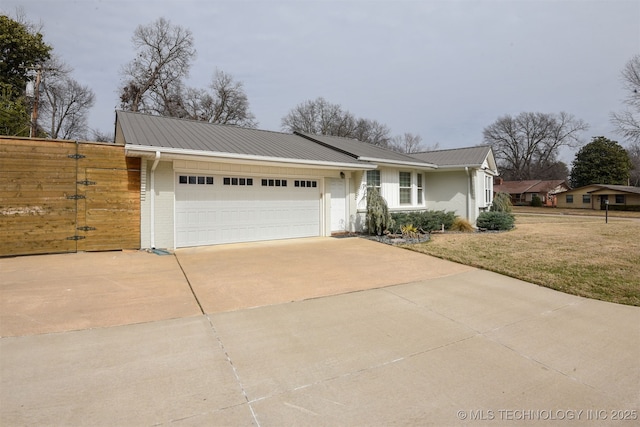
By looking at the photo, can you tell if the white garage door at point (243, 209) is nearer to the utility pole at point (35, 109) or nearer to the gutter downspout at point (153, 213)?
the gutter downspout at point (153, 213)

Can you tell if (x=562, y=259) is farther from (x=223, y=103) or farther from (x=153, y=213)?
(x=223, y=103)

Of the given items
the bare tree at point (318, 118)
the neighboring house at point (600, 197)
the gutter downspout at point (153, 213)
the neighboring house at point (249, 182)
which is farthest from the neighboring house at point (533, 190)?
the gutter downspout at point (153, 213)

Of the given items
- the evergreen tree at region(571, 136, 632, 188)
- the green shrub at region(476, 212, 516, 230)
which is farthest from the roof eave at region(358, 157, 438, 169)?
the evergreen tree at region(571, 136, 632, 188)

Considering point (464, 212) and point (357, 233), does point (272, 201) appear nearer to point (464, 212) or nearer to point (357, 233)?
point (357, 233)

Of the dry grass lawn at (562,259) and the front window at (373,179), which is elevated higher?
the front window at (373,179)

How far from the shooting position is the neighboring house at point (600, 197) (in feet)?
125

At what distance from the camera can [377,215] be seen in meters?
11.8

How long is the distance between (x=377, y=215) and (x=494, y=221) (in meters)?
6.14

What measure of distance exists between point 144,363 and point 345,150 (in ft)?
37.9

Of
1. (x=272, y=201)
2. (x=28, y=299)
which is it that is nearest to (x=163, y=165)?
(x=272, y=201)

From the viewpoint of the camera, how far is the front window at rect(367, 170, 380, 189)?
43.2ft

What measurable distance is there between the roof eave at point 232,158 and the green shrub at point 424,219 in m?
2.16

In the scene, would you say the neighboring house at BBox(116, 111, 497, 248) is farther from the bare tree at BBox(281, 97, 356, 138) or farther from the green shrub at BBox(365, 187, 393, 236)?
the bare tree at BBox(281, 97, 356, 138)

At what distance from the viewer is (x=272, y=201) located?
10.8 meters
